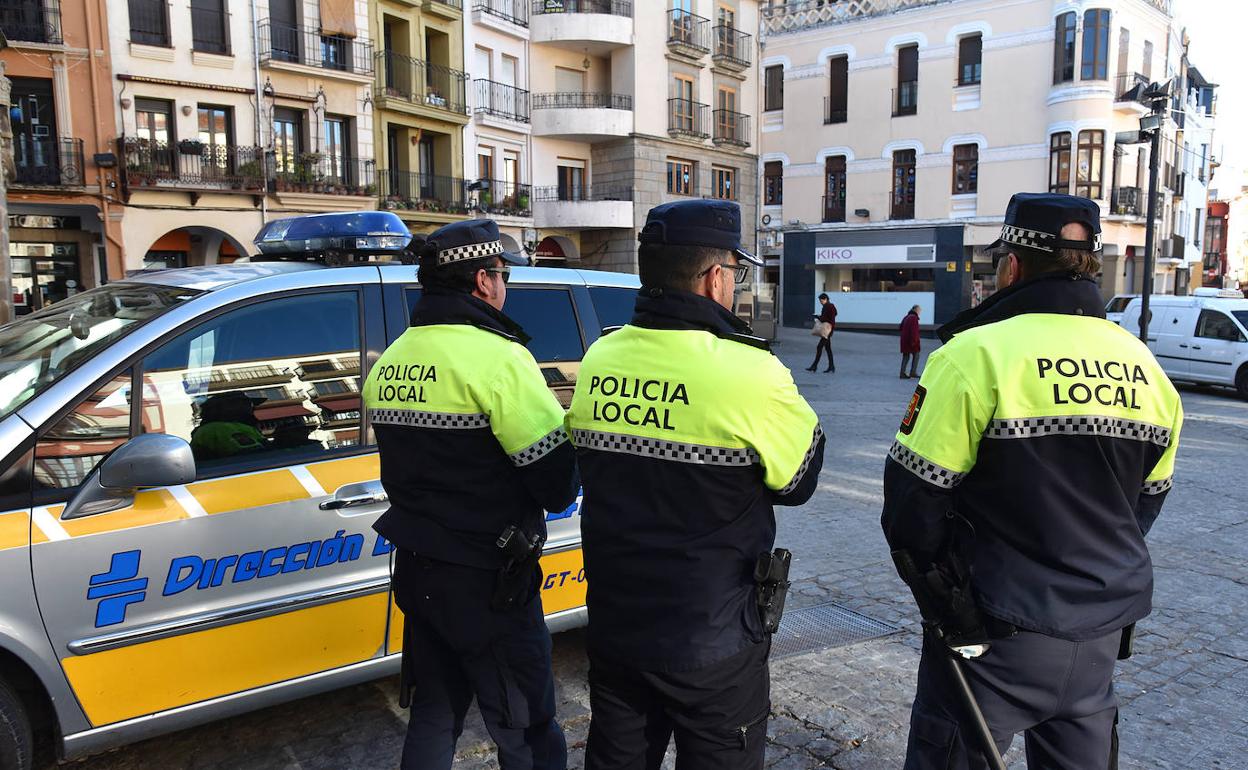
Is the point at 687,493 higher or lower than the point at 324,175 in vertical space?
lower

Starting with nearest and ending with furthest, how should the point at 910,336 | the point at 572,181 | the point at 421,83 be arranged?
the point at 910,336, the point at 421,83, the point at 572,181

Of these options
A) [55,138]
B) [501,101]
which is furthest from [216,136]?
[501,101]

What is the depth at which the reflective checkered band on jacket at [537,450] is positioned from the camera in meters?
2.54

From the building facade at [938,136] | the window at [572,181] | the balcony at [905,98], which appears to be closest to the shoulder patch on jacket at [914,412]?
the building facade at [938,136]

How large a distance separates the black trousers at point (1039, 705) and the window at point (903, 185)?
3339 cm

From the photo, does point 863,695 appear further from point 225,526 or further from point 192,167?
point 192,167

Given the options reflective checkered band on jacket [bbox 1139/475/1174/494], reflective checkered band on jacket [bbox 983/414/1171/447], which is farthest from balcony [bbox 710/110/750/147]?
reflective checkered band on jacket [bbox 983/414/1171/447]

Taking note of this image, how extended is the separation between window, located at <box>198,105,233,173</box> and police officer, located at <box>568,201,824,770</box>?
22.5 meters

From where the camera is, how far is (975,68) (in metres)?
32.2

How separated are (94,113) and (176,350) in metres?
20.7

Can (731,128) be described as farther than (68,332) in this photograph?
Yes

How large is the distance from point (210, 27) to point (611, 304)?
21657 millimetres

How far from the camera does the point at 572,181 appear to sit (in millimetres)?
32250

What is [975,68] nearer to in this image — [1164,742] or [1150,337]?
[1150,337]
